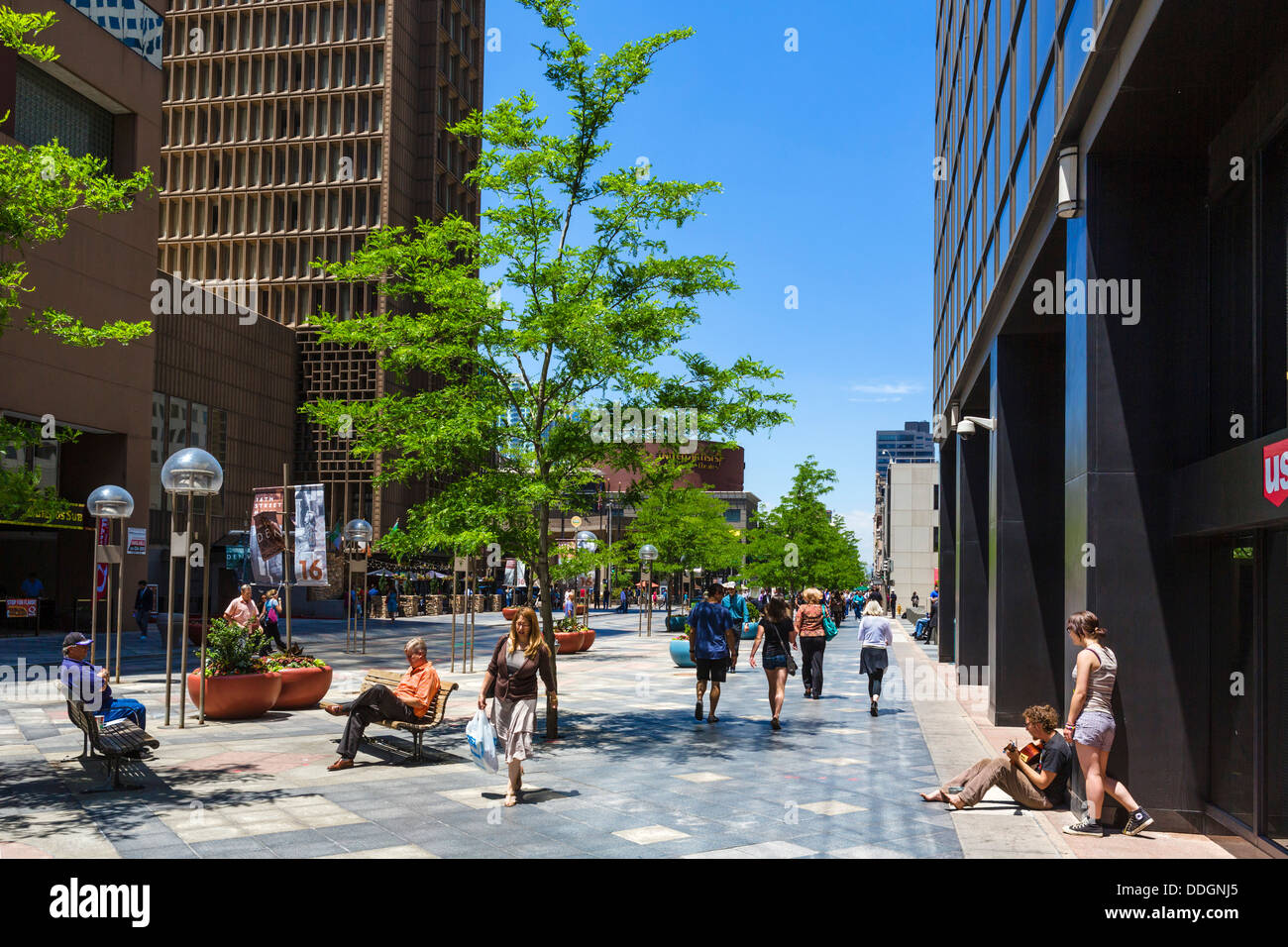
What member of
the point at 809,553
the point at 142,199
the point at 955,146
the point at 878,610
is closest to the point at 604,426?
the point at 878,610

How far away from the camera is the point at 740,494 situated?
6614 inches

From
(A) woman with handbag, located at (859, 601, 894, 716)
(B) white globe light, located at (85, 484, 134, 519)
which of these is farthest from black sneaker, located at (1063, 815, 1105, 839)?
(B) white globe light, located at (85, 484, 134, 519)

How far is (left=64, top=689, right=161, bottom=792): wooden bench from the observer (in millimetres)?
9609

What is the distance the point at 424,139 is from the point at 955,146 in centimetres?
5973

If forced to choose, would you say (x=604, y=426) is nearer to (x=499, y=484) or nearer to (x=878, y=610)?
(x=499, y=484)

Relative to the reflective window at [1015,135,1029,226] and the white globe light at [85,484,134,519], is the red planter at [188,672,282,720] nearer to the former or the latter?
the white globe light at [85,484,134,519]

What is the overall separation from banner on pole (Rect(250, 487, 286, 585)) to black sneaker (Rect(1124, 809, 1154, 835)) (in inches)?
564

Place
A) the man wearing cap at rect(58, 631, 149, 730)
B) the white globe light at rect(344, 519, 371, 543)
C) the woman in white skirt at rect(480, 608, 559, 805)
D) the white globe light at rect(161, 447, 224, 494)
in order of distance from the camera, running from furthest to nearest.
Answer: the white globe light at rect(344, 519, 371, 543)
the white globe light at rect(161, 447, 224, 494)
the man wearing cap at rect(58, 631, 149, 730)
the woman in white skirt at rect(480, 608, 559, 805)

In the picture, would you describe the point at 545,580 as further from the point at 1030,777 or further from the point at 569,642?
the point at 569,642

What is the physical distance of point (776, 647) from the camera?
1525 cm

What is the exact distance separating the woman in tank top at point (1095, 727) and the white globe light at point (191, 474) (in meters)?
11.1

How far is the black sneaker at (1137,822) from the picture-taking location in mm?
8477

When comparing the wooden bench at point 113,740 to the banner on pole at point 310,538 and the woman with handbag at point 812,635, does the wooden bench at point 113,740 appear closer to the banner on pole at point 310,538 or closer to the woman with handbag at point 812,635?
the banner on pole at point 310,538

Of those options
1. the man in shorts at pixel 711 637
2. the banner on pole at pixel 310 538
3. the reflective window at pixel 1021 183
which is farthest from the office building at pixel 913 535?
the reflective window at pixel 1021 183
